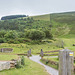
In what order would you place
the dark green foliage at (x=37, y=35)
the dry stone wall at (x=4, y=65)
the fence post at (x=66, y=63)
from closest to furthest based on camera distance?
the fence post at (x=66, y=63)
the dry stone wall at (x=4, y=65)
the dark green foliage at (x=37, y=35)

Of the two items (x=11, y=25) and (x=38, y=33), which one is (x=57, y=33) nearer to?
(x=38, y=33)

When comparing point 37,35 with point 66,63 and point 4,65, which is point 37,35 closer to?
point 4,65

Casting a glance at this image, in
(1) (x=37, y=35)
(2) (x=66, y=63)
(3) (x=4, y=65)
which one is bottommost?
(1) (x=37, y=35)

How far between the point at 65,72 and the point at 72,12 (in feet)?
390

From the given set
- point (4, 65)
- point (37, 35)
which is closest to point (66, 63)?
Answer: point (4, 65)

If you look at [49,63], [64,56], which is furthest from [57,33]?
[64,56]

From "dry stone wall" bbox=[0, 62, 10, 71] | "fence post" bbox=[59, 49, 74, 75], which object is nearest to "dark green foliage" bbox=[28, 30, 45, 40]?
"dry stone wall" bbox=[0, 62, 10, 71]

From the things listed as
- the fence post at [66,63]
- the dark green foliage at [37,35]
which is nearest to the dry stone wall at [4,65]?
the fence post at [66,63]

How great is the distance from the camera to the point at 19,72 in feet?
42.7

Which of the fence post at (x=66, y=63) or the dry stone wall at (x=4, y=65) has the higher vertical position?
the fence post at (x=66, y=63)

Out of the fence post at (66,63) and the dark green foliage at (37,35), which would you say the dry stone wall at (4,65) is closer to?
the fence post at (66,63)

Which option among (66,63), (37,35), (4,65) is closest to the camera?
(66,63)

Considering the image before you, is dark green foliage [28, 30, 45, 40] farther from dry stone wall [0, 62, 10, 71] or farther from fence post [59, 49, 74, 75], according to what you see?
fence post [59, 49, 74, 75]

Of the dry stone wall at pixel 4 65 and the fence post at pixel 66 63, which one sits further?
the dry stone wall at pixel 4 65
